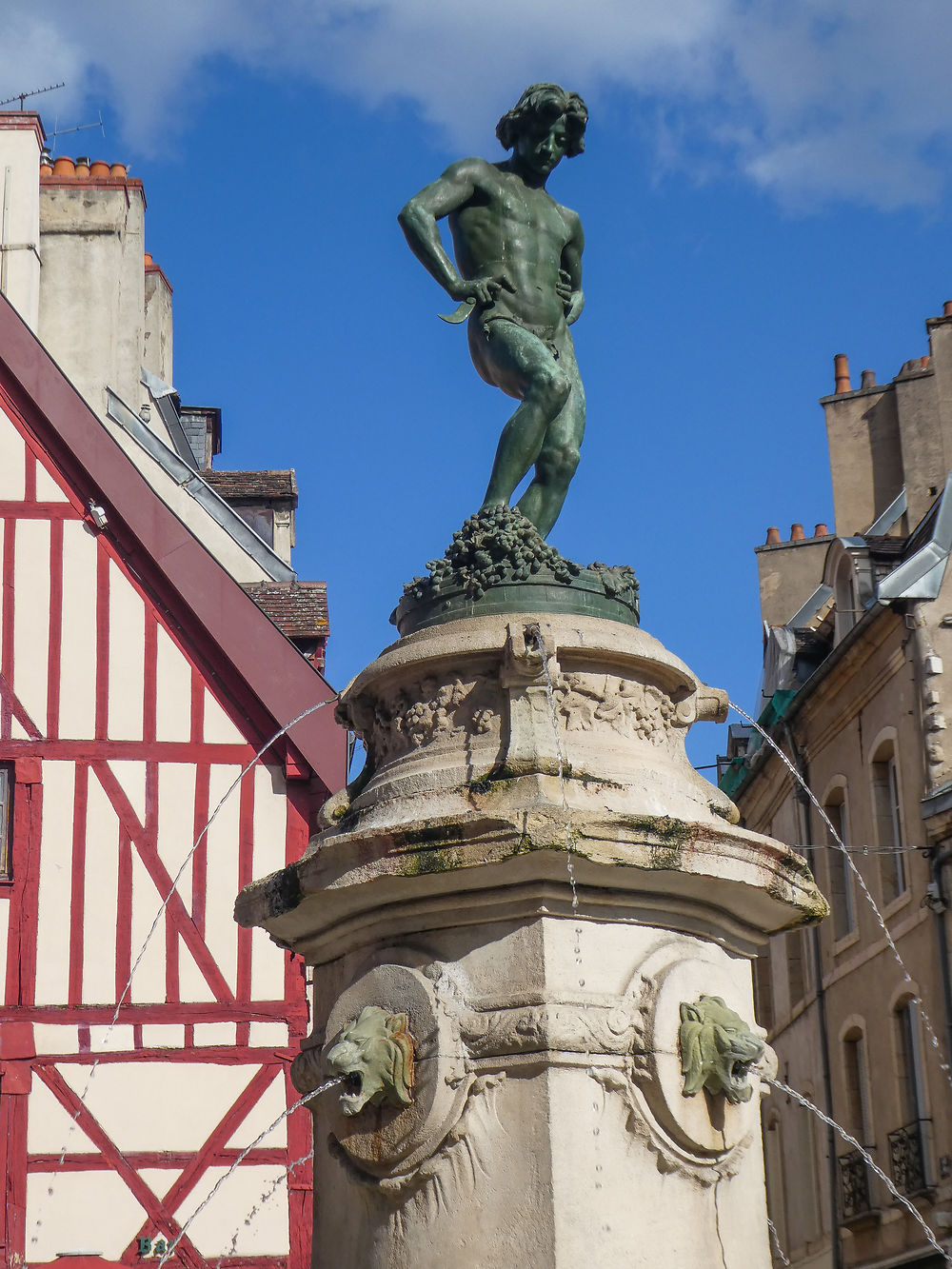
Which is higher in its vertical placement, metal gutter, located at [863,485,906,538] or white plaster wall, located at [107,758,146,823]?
metal gutter, located at [863,485,906,538]

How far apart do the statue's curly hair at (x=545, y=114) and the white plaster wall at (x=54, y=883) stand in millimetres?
6511

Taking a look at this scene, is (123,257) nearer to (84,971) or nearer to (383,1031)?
(84,971)

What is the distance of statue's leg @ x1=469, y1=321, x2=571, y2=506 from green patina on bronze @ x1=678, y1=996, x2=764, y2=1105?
1802 millimetres

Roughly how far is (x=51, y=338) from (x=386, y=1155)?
39.3 feet

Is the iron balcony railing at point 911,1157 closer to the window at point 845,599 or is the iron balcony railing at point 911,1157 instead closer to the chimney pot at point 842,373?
A: the window at point 845,599

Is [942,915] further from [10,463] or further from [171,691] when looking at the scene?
[10,463]

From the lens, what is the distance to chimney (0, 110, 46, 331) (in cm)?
1503

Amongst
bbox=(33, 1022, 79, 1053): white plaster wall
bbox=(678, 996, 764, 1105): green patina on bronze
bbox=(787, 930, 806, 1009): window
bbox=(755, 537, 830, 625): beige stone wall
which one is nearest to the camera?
bbox=(678, 996, 764, 1105): green patina on bronze

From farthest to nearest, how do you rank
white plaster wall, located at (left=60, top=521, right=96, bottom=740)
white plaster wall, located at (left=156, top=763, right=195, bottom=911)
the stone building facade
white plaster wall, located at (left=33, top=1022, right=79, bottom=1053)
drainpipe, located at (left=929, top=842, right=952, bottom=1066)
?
1. the stone building facade
2. drainpipe, located at (left=929, top=842, right=952, bottom=1066)
3. white plaster wall, located at (left=60, top=521, right=96, bottom=740)
4. white plaster wall, located at (left=156, top=763, right=195, bottom=911)
5. white plaster wall, located at (left=33, top=1022, right=79, bottom=1053)

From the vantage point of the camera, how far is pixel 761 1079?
5266 mm

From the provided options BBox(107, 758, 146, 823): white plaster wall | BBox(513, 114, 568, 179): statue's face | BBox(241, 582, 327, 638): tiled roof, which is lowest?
BBox(513, 114, 568, 179): statue's face

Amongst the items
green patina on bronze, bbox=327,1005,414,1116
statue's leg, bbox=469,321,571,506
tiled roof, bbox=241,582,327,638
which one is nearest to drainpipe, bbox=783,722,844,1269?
tiled roof, bbox=241,582,327,638

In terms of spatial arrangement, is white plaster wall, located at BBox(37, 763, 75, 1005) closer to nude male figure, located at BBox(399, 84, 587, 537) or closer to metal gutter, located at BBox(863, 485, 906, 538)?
nude male figure, located at BBox(399, 84, 587, 537)

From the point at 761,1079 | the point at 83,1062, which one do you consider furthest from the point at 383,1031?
the point at 83,1062
